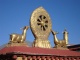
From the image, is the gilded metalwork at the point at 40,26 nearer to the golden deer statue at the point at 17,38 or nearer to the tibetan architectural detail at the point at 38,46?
the tibetan architectural detail at the point at 38,46

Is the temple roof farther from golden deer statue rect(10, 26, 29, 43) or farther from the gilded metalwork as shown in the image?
the gilded metalwork

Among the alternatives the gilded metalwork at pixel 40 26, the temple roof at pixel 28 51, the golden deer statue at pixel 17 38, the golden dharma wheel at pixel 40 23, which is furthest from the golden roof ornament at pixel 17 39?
the golden dharma wheel at pixel 40 23

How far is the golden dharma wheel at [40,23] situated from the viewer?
12617mm

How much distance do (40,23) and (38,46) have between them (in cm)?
148

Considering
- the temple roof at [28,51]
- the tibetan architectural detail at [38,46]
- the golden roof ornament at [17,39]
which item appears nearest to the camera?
the temple roof at [28,51]

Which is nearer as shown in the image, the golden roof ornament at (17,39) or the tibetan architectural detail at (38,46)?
the tibetan architectural detail at (38,46)

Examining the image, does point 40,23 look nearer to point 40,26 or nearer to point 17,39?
point 40,26

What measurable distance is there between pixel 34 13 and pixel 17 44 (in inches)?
96.4

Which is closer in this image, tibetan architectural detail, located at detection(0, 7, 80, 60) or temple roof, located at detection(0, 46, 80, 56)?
temple roof, located at detection(0, 46, 80, 56)

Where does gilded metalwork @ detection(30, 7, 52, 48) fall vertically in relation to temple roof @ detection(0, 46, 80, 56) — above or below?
above

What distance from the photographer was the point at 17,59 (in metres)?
9.62

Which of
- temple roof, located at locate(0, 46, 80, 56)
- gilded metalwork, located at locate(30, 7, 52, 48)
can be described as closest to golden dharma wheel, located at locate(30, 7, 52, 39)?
gilded metalwork, located at locate(30, 7, 52, 48)

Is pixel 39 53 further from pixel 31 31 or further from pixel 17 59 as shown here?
pixel 31 31

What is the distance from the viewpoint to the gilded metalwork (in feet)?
41.2
